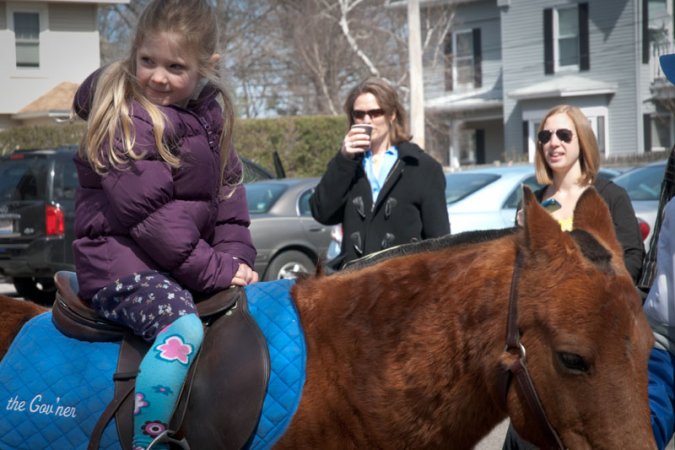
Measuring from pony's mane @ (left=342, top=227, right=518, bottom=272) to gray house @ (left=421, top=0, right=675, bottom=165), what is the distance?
30.9 meters

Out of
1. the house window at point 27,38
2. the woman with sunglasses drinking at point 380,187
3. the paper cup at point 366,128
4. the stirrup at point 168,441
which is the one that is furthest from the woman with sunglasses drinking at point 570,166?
the house window at point 27,38

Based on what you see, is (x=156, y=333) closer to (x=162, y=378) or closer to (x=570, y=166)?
(x=162, y=378)

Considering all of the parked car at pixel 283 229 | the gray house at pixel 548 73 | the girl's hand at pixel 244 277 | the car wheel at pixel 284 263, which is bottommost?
the car wheel at pixel 284 263

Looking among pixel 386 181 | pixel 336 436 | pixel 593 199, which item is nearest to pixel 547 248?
pixel 593 199

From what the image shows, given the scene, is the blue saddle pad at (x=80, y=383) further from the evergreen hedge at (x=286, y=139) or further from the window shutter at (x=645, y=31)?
the window shutter at (x=645, y=31)

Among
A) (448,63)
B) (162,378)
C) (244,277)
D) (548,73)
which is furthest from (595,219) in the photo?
(448,63)

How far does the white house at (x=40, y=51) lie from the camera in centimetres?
3269

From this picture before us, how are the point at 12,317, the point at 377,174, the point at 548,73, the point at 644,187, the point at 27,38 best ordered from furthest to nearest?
1. the point at 548,73
2. the point at 27,38
3. the point at 644,187
4. the point at 377,174
5. the point at 12,317

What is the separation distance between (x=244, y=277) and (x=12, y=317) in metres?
0.90

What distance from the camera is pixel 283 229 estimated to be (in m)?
12.9

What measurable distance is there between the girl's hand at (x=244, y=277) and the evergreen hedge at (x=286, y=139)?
2385 centimetres

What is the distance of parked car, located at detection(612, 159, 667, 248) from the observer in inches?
408

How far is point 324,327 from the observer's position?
2734 mm

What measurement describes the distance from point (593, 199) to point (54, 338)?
5.85 feet
